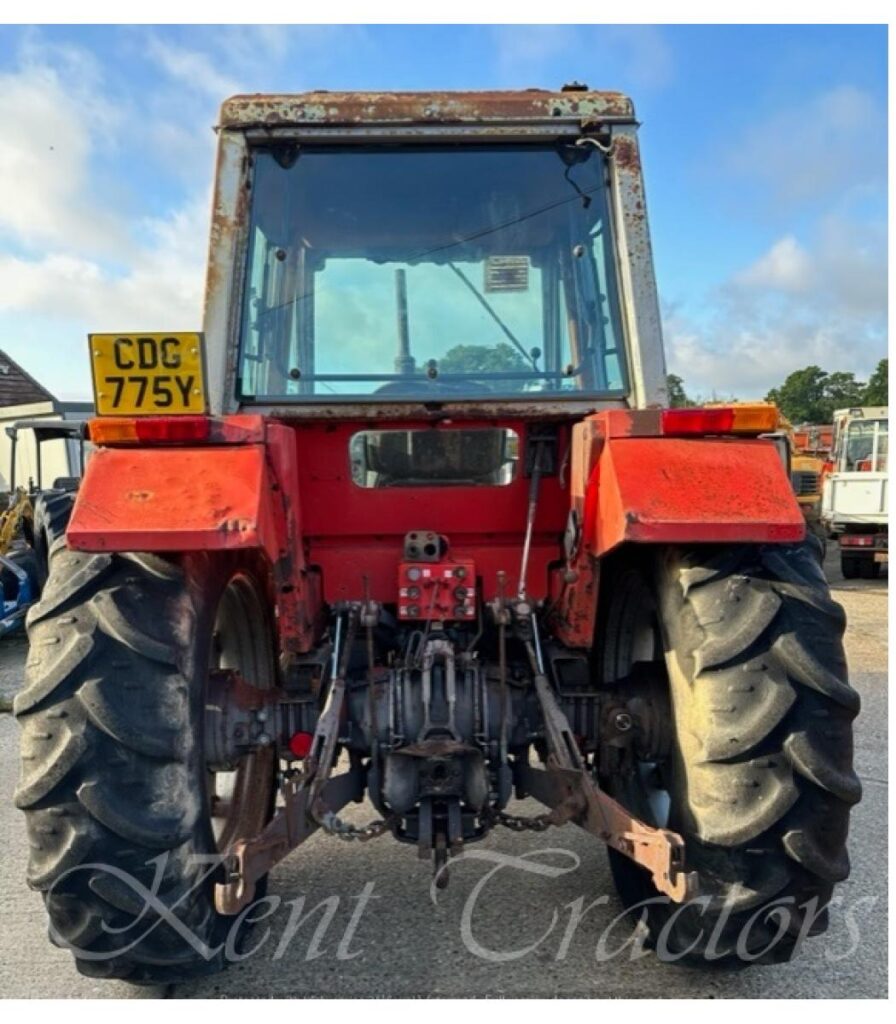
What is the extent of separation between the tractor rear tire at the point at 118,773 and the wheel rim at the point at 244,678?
782mm

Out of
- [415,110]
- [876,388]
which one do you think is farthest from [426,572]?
[876,388]

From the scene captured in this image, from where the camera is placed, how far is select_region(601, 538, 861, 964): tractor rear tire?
2127 mm

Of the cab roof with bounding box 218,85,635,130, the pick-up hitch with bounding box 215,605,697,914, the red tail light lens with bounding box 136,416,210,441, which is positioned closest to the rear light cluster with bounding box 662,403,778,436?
the pick-up hitch with bounding box 215,605,697,914

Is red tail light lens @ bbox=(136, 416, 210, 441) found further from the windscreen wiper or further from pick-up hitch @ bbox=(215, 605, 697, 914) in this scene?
the windscreen wiper

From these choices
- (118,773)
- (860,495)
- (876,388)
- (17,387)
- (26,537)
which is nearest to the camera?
(118,773)

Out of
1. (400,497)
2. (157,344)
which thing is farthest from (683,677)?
(157,344)

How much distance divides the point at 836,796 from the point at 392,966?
55.8 inches

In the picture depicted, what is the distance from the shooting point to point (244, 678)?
3145 millimetres

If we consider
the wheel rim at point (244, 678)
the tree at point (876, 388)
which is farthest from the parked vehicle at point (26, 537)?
the tree at point (876, 388)

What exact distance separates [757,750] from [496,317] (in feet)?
5.32

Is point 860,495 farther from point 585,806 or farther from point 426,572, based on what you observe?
point 585,806

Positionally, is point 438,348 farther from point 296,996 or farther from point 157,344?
point 296,996

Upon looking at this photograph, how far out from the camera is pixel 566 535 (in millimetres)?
2701

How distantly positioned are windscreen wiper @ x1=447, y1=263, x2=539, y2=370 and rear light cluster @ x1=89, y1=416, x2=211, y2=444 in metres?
1.09
